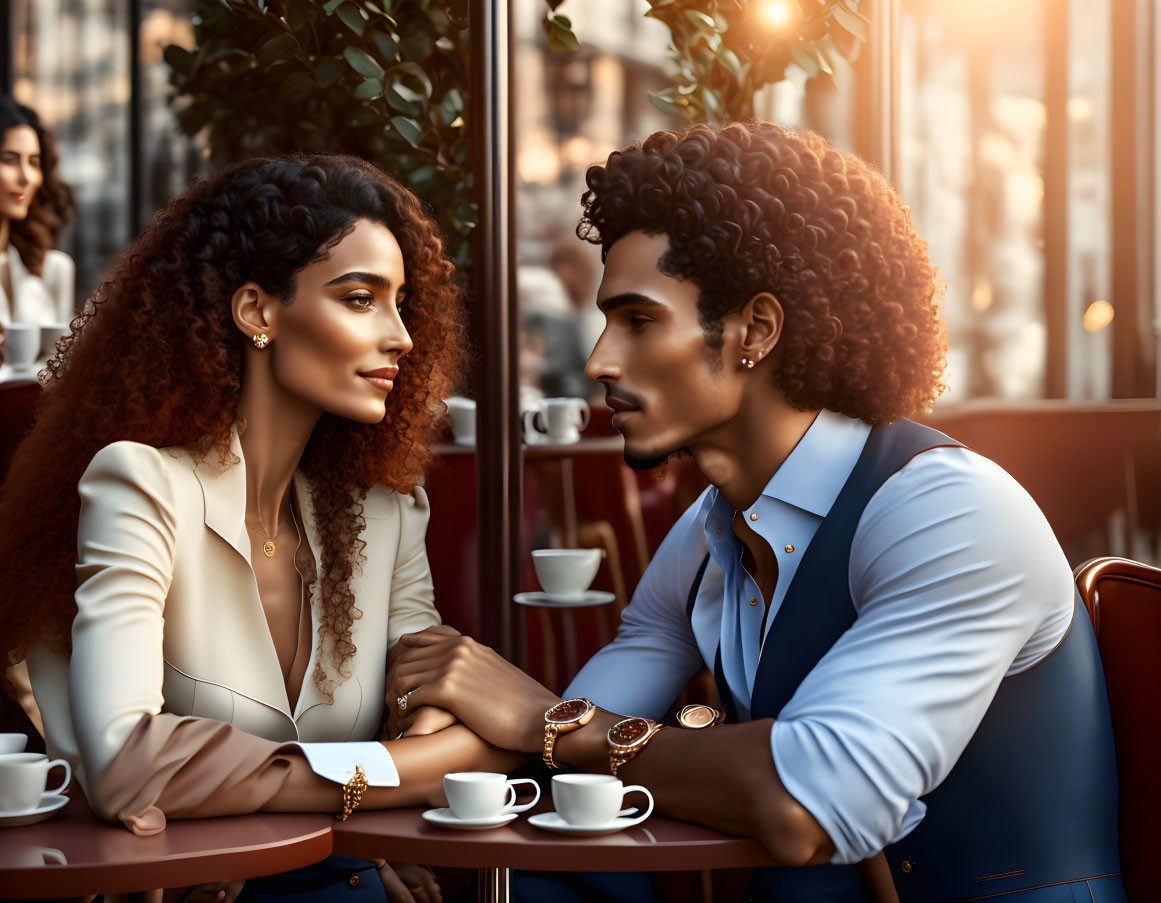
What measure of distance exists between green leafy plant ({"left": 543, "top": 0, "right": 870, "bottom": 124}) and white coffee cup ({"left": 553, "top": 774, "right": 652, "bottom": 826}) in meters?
1.79

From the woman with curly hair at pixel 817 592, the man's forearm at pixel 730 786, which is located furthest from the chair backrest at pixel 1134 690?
the man's forearm at pixel 730 786

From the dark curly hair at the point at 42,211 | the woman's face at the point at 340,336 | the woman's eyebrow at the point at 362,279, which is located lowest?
the woman's face at the point at 340,336

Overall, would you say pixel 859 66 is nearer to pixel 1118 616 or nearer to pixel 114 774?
pixel 1118 616

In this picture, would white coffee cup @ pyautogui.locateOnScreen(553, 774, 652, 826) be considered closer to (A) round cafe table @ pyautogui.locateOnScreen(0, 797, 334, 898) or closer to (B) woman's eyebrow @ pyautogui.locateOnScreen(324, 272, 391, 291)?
(A) round cafe table @ pyautogui.locateOnScreen(0, 797, 334, 898)

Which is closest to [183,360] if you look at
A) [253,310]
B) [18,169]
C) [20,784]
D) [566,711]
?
[253,310]

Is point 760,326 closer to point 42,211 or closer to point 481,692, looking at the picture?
point 481,692

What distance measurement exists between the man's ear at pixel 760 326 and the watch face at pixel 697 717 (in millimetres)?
546

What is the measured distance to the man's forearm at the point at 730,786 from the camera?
1450 millimetres

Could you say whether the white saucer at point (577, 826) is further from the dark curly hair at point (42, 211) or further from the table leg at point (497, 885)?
the dark curly hair at point (42, 211)

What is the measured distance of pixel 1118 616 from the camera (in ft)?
6.30

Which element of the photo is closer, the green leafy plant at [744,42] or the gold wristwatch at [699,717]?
the gold wristwatch at [699,717]

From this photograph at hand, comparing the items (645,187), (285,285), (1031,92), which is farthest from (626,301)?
(1031,92)

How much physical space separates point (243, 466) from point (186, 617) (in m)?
0.25

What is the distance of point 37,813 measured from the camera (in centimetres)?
152
